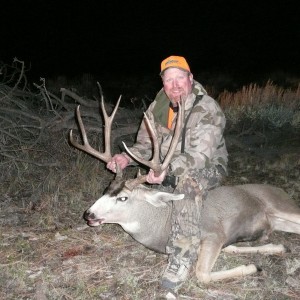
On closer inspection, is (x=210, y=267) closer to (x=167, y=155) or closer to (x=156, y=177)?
(x=156, y=177)

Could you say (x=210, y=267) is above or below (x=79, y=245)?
above

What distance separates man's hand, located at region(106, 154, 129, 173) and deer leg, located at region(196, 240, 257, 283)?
A: 1.05 metres

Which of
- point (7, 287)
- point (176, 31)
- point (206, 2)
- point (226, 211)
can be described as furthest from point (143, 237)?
point (206, 2)

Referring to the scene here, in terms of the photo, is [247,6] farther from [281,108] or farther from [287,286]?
[287,286]

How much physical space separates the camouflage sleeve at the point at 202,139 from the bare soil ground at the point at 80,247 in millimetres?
927

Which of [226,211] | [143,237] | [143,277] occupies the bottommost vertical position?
[143,277]

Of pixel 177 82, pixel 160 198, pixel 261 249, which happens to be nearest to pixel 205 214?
pixel 160 198

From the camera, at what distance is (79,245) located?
4402mm

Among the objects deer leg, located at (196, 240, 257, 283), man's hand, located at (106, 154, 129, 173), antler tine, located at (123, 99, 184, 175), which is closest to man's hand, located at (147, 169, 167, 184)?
antler tine, located at (123, 99, 184, 175)

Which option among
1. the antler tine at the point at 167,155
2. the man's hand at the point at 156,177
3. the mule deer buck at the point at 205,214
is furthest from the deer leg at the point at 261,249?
the antler tine at the point at 167,155

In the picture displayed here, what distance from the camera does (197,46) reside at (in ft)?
101

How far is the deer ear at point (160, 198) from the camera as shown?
3757 millimetres

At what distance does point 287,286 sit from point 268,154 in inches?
146

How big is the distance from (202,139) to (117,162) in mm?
838
